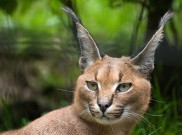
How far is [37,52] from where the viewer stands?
886 cm

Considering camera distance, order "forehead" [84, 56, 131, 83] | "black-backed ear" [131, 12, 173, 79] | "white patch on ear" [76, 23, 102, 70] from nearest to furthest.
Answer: "forehead" [84, 56, 131, 83]
"black-backed ear" [131, 12, 173, 79]
"white patch on ear" [76, 23, 102, 70]

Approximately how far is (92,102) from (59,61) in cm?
415

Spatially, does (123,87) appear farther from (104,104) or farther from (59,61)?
(59,61)

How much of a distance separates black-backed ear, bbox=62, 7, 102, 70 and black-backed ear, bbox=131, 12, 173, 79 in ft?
1.35

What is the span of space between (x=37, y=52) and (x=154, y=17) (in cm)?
232

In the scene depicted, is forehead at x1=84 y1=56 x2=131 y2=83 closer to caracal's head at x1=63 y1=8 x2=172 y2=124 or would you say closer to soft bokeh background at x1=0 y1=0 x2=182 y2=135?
caracal's head at x1=63 y1=8 x2=172 y2=124

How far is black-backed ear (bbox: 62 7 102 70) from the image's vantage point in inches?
206

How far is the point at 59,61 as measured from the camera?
8.97m

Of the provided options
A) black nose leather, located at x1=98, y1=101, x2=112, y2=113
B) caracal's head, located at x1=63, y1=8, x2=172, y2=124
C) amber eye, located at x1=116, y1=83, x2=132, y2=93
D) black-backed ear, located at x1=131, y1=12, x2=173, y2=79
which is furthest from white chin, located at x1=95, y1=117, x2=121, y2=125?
black-backed ear, located at x1=131, y1=12, x2=173, y2=79

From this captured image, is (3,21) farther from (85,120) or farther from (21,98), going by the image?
(85,120)

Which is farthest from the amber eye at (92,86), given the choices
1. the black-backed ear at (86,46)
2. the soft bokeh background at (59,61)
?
the soft bokeh background at (59,61)

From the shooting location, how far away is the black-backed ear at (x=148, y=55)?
5.11m

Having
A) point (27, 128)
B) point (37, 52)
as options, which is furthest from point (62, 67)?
point (27, 128)

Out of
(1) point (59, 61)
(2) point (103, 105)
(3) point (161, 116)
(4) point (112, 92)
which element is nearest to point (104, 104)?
(2) point (103, 105)
